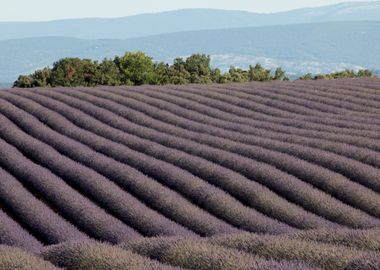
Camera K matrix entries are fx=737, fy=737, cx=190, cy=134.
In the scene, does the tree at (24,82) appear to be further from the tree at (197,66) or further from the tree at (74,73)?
the tree at (197,66)

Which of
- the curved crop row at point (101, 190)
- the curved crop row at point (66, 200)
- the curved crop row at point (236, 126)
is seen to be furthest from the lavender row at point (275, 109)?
the curved crop row at point (66, 200)

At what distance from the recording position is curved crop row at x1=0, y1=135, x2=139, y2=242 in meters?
8.76

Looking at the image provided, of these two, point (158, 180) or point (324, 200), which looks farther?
point (158, 180)

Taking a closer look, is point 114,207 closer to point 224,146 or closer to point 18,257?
point 224,146

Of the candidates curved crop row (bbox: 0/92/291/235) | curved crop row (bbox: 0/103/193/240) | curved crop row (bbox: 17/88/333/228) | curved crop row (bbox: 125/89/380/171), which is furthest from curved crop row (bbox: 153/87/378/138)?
curved crop row (bbox: 0/103/193/240)

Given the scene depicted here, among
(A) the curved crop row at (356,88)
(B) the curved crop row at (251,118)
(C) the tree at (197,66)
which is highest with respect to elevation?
(B) the curved crop row at (251,118)

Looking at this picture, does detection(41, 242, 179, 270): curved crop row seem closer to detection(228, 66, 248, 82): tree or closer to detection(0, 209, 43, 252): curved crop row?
detection(0, 209, 43, 252): curved crop row

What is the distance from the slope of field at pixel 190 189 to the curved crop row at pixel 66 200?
0.02m

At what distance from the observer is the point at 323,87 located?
73.8 ft

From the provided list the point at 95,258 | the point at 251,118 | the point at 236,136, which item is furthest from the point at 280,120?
the point at 95,258

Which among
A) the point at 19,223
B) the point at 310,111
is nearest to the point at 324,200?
the point at 19,223

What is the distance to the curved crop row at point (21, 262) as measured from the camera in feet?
15.1

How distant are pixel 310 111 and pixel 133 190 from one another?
8388 mm

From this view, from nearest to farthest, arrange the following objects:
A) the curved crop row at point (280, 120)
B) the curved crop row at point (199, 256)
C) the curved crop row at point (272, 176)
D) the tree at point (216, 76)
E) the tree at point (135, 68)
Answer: the curved crop row at point (199, 256) < the curved crop row at point (272, 176) < the curved crop row at point (280, 120) < the tree at point (135, 68) < the tree at point (216, 76)
